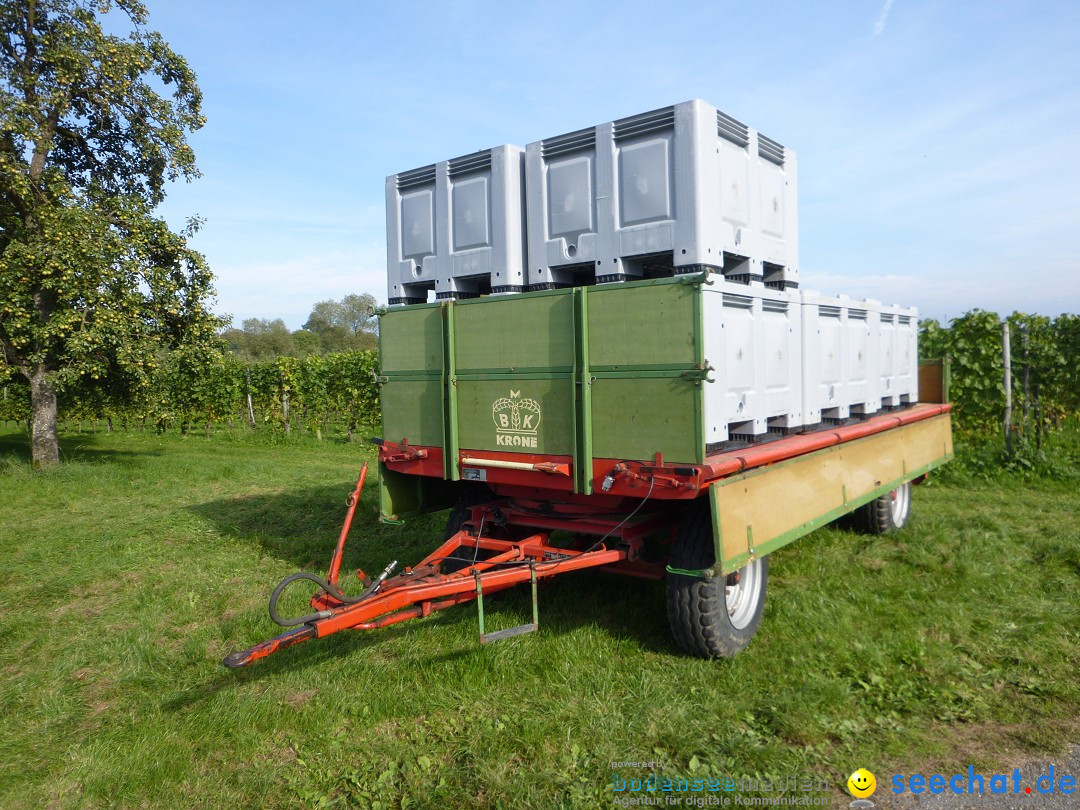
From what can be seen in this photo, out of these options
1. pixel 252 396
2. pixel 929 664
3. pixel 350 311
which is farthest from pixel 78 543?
pixel 350 311

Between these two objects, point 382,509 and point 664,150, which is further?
point 382,509

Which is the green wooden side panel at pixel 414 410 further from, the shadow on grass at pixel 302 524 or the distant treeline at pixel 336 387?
the shadow on grass at pixel 302 524

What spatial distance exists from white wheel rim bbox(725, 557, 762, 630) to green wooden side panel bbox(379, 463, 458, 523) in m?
2.44

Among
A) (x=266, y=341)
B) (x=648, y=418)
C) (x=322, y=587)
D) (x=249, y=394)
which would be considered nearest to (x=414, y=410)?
(x=322, y=587)

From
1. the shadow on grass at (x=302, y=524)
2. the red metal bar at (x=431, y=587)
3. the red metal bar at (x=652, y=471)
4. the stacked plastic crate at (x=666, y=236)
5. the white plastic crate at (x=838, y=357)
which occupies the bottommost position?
the shadow on grass at (x=302, y=524)

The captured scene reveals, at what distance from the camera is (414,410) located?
5.31 metres

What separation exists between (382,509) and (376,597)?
79.6 inches

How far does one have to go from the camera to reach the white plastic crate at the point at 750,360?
3.99 m

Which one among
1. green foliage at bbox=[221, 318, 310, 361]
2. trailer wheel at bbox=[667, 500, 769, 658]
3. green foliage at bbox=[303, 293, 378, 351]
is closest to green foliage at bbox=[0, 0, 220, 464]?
trailer wheel at bbox=[667, 500, 769, 658]

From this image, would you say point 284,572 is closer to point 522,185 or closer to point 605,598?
point 605,598

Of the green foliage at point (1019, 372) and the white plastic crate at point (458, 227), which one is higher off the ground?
the white plastic crate at point (458, 227)

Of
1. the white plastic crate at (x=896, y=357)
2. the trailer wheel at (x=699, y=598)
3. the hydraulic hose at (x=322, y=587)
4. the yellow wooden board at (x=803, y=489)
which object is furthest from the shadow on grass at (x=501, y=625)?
the white plastic crate at (x=896, y=357)

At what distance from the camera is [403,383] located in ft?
17.6

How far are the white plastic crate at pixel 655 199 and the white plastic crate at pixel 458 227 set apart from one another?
0.14m
